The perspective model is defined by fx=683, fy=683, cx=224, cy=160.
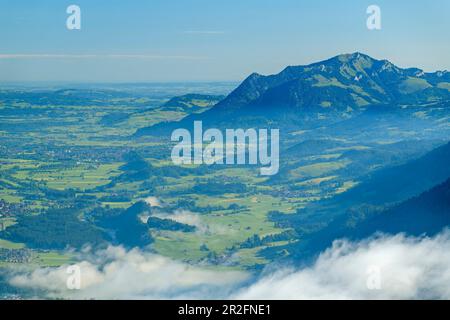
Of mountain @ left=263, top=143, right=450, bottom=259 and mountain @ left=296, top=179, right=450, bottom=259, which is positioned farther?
mountain @ left=263, top=143, right=450, bottom=259

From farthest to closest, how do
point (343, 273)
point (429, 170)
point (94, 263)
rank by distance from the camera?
Result: point (429, 170) → point (94, 263) → point (343, 273)

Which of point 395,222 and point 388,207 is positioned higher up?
point 388,207

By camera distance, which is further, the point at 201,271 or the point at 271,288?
the point at 201,271

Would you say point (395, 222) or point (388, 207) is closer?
point (395, 222)

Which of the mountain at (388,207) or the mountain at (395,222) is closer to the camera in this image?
the mountain at (395,222)

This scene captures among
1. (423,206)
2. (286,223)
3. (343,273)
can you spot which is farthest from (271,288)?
(286,223)

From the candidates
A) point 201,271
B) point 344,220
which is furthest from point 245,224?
point 201,271

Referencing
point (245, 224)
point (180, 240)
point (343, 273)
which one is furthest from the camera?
point (245, 224)
